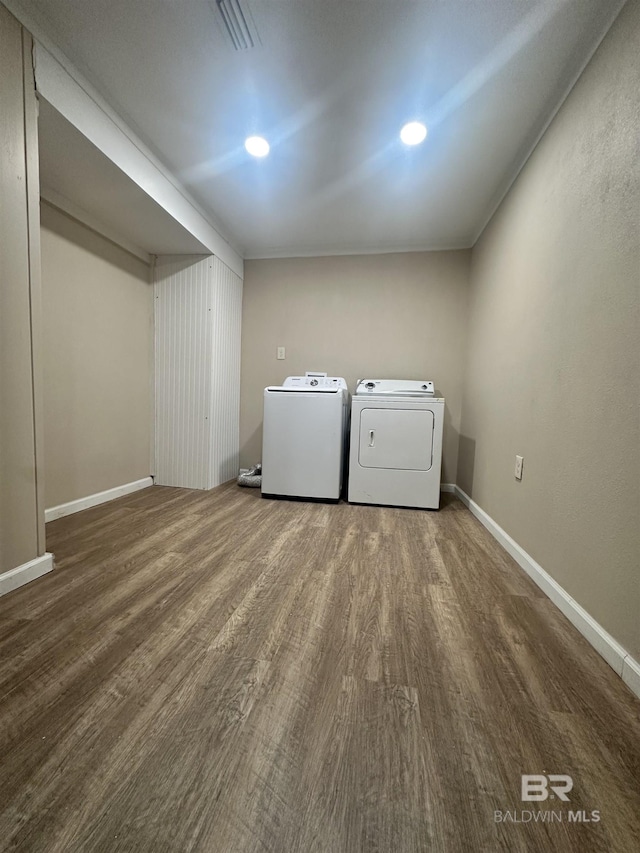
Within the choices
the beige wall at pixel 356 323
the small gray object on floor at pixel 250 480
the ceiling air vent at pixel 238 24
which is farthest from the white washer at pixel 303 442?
the ceiling air vent at pixel 238 24

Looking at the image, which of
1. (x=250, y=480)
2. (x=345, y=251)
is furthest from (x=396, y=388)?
(x=250, y=480)

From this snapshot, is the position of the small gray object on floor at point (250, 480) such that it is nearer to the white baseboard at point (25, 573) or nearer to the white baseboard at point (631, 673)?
the white baseboard at point (25, 573)

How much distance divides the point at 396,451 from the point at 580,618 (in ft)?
4.06

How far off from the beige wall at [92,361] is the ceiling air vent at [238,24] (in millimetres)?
1201

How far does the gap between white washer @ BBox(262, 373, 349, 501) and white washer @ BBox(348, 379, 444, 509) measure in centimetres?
13

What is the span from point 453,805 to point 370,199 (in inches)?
97.3

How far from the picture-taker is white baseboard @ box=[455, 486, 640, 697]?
78 cm

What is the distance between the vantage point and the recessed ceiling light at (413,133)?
1.42 metres

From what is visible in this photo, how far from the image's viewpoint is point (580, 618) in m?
0.98

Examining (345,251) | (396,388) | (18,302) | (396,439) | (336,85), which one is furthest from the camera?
(345,251)

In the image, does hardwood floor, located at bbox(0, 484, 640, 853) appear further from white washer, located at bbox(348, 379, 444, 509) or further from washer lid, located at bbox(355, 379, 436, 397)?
washer lid, located at bbox(355, 379, 436, 397)

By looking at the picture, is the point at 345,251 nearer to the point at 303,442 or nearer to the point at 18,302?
the point at 303,442

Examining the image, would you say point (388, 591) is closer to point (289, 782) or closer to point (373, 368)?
point (289, 782)

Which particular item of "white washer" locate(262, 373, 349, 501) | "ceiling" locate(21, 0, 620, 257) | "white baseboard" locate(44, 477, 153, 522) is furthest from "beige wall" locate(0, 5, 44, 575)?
"white washer" locate(262, 373, 349, 501)
